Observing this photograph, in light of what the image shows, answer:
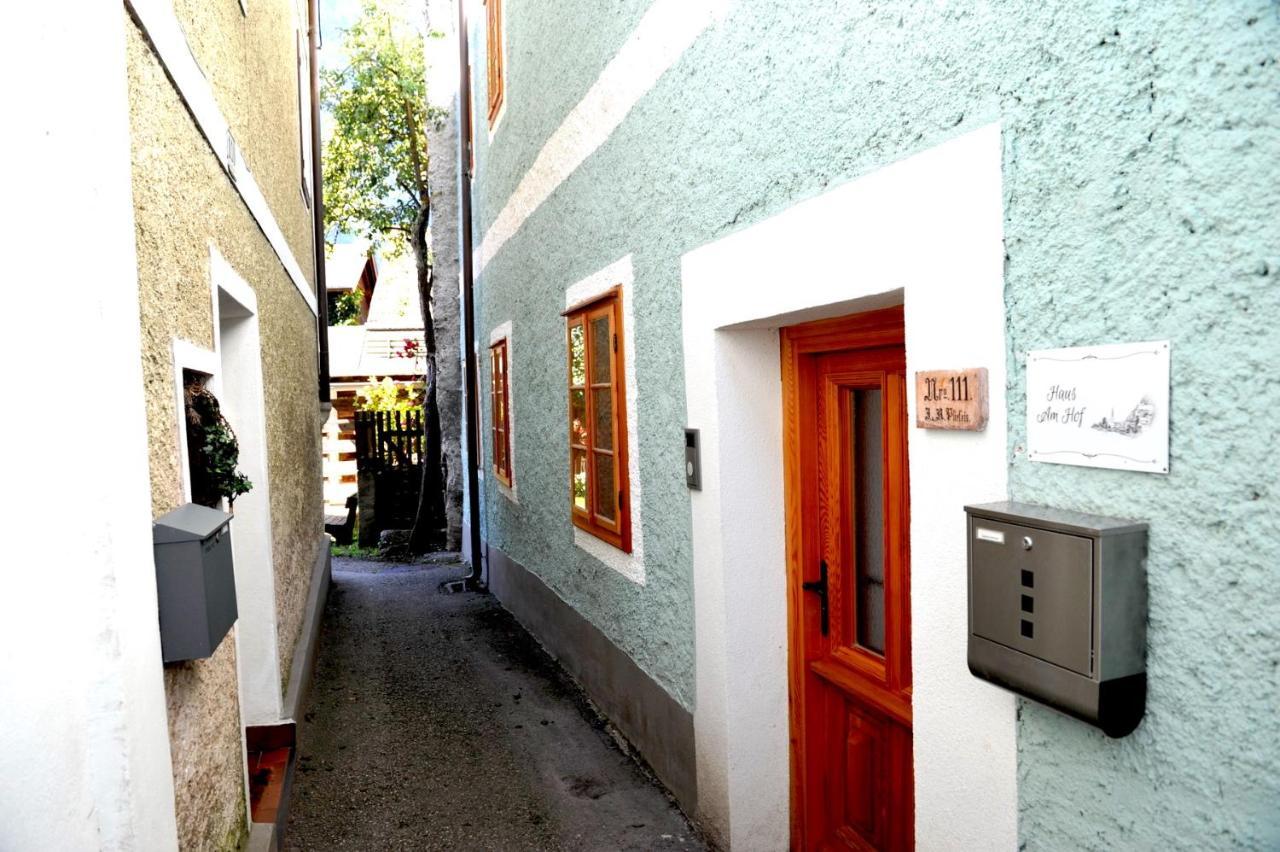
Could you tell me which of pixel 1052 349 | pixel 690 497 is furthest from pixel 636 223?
pixel 1052 349

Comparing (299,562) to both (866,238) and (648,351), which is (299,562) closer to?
(648,351)

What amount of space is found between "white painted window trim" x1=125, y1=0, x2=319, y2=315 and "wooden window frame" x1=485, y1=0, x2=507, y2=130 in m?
3.34

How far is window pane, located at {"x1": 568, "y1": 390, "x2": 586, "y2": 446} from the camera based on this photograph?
5.63m

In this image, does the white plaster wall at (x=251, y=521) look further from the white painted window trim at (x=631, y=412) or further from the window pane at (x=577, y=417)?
the window pane at (x=577, y=417)

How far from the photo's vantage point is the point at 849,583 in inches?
133

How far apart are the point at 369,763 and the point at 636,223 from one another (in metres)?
3.15

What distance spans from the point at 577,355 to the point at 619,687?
6.46 feet

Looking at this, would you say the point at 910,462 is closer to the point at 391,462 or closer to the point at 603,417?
the point at 603,417

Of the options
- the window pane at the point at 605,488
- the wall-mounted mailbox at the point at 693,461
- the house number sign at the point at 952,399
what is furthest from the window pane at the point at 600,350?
the house number sign at the point at 952,399

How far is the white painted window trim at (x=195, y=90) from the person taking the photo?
8.04ft

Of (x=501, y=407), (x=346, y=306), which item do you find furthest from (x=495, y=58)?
(x=346, y=306)

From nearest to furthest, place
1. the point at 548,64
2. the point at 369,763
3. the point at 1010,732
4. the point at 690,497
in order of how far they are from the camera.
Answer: the point at 1010,732 < the point at 690,497 < the point at 369,763 < the point at 548,64

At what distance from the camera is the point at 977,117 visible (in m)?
2.13

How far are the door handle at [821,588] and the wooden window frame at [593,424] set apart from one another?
139cm
